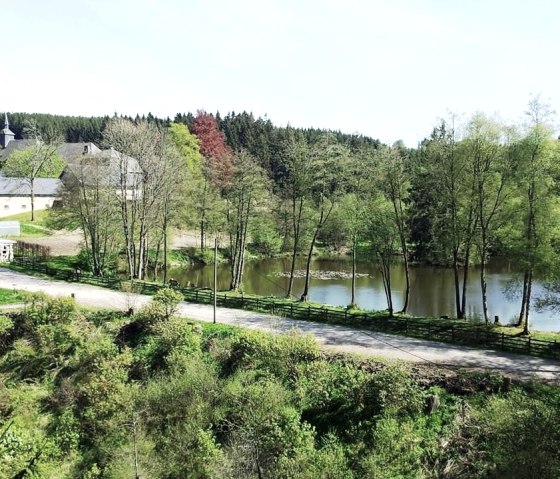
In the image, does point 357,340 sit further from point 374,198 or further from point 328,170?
point 328,170

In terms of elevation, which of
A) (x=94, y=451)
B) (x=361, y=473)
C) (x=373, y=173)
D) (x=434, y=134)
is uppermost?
(x=434, y=134)

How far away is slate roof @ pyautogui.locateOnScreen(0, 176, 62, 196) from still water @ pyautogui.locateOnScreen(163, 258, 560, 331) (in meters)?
25.3

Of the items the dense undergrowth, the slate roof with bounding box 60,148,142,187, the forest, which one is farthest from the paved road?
the slate roof with bounding box 60,148,142,187

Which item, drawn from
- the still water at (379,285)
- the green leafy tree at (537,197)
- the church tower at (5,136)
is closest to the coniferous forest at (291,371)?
the green leafy tree at (537,197)

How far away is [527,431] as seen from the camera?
1381cm

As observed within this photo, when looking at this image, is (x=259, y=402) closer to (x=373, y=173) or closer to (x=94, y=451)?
(x=94, y=451)

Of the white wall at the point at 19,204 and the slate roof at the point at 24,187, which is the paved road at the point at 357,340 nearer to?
the white wall at the point at 19,204

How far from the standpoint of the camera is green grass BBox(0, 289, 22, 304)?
109 feet

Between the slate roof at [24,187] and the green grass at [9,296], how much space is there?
31996 mm

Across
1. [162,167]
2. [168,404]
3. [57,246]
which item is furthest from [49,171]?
[168,404]

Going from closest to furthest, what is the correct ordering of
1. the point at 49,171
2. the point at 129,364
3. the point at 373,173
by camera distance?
1. the point at 129,364
2. the point at 373,173
3. the point at 49,171

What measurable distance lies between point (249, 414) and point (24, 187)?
195 ft

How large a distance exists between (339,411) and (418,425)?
10.1 ft

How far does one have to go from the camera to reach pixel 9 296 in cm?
3394
